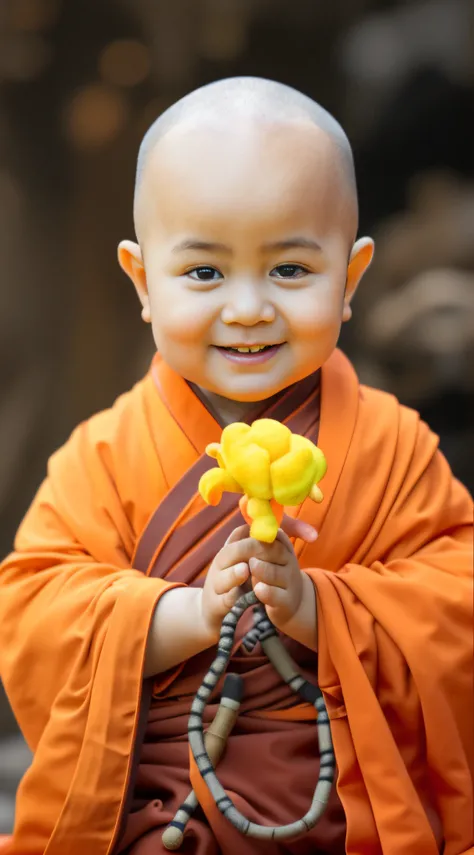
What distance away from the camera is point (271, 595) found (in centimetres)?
118

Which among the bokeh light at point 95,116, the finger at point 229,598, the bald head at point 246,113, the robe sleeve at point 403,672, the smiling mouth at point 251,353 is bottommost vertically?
the robe sleeve at point 403,672

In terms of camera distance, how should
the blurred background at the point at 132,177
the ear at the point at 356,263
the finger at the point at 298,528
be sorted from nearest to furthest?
the finger at the point at 298,528 → the ear at the point at 356,263 → the blurred background at the point at 132,177

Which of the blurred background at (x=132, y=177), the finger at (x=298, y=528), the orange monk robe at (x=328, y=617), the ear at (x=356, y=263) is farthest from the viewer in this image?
the blurred background at (x=132, y=177)

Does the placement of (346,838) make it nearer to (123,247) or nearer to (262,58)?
(123,247)

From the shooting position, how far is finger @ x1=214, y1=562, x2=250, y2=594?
3.82 ft

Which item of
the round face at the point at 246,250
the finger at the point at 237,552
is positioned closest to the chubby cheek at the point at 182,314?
the round face at the point at 246,250

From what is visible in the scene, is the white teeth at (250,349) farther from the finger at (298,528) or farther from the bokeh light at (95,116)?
the bokeh light at (95,116)

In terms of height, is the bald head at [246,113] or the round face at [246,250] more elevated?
the bald head at [246,113]

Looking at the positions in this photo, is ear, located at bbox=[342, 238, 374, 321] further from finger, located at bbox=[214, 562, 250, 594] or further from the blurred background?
the blurred background

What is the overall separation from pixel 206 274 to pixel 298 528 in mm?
301

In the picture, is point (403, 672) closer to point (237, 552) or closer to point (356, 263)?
point (237, 552)

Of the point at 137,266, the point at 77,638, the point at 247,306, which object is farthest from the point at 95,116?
the point at 77,638

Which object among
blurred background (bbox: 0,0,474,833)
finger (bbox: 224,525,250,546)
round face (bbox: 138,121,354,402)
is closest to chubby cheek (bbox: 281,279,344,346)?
round face (bbox: 138,121,354,402)

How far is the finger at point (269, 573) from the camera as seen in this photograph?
45.8 inches
